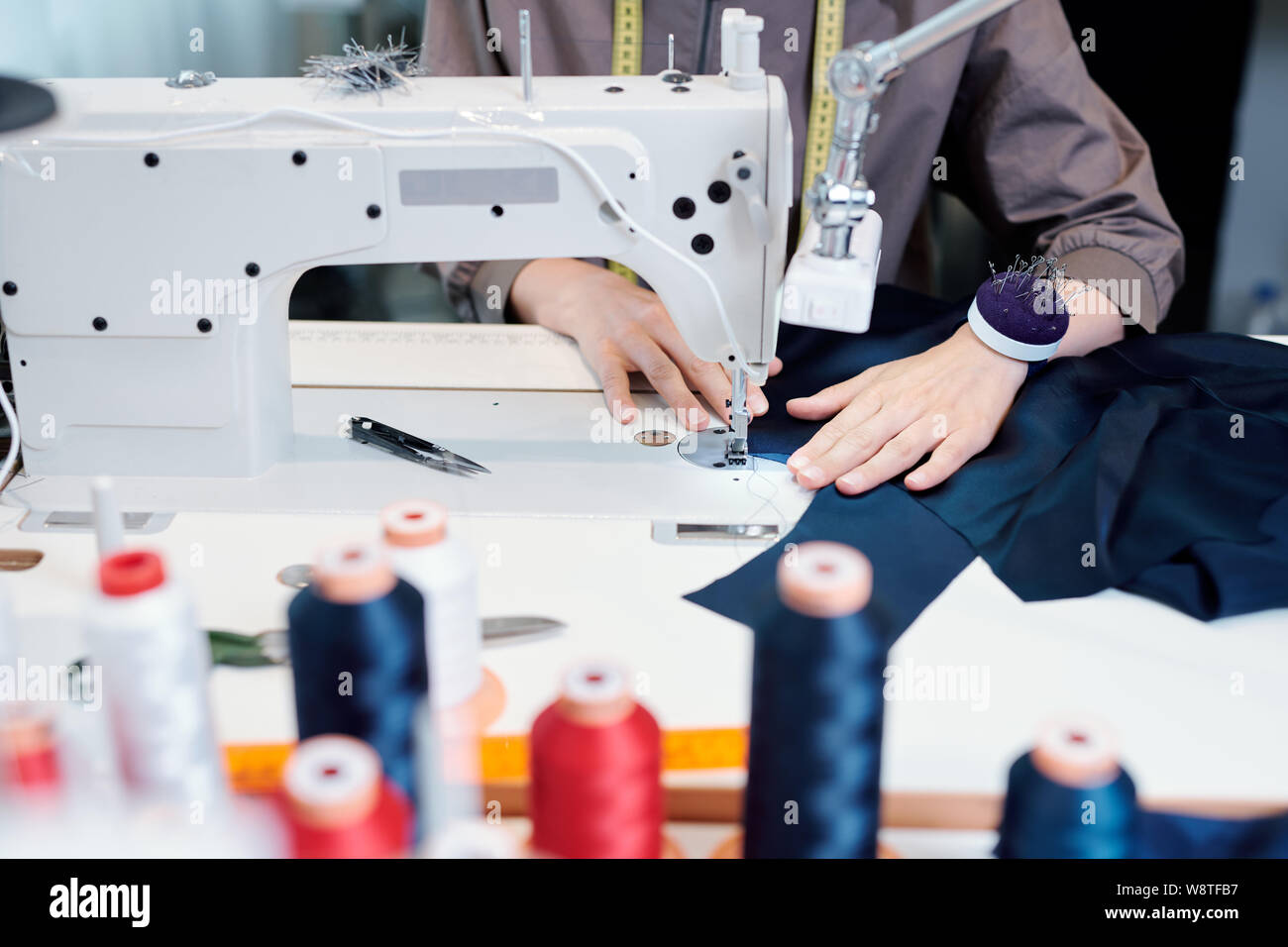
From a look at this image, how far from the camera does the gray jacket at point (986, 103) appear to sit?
1.76m

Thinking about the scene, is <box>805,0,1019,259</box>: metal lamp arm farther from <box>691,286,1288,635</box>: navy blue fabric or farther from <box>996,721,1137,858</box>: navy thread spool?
<box>996,721,1137,858</box>: navy thread spool

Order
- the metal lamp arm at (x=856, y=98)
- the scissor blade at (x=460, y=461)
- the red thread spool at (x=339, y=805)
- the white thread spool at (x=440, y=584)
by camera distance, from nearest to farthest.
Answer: the red thread spool at (x=339, y=805), the white thread spool at (x=440, y=584), the metal lamp arm at (x=856, y=98), the scissor blade at (x=460, y=461)

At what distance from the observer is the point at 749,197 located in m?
1.21

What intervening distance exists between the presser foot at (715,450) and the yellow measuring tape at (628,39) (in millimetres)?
488

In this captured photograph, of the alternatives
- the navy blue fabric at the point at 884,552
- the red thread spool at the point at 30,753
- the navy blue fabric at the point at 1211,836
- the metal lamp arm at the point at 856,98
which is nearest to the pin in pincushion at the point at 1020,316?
the navy blue fabric at the point at 884,552

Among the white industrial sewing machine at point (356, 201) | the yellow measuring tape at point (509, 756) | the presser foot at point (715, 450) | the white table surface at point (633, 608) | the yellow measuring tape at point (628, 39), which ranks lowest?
the yellow measuring tape at point (509, 756)

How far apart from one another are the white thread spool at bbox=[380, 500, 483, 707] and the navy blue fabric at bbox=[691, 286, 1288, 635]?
0.92 feet

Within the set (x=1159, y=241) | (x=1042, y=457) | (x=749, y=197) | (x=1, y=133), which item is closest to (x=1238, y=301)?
(x=1159, y=241)

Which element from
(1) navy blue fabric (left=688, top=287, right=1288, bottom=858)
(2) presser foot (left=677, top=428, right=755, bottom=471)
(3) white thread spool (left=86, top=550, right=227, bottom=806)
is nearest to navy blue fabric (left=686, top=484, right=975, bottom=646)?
(1) navy blue fabric (left=688, top=287, right=1288, bottom=858)

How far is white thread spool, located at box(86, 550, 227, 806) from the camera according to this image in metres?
0.74

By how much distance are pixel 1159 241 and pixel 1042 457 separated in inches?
24.9

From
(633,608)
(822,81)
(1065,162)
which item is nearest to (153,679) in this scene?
(633,608)

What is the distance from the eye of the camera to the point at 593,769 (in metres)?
0.71

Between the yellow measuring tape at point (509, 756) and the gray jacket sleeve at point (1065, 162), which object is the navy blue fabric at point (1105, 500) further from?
the gray jacket sleeve at point (1065, 162)
